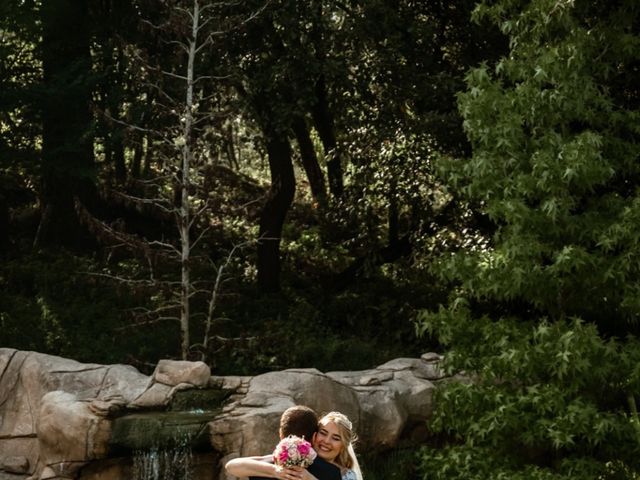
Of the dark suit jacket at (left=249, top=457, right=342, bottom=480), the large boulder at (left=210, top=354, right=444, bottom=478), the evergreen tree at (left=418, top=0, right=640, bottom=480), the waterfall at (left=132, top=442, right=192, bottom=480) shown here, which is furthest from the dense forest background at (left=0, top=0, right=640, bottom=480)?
the dark suit jacket at (left=249, top=457, right=342, bottom=480)

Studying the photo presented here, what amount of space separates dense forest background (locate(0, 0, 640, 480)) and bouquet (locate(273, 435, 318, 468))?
4.62 meters

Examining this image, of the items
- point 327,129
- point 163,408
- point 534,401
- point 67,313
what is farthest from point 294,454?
point 327,129

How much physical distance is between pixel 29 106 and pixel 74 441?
702 cm

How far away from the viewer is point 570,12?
39.3ft

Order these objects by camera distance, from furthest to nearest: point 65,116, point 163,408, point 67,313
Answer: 1. point 65,116
2. point 67,313
3. point 163,408

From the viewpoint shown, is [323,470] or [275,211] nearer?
[323,470]

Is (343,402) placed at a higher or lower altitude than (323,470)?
higher

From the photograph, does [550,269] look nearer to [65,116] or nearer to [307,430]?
[307,430]

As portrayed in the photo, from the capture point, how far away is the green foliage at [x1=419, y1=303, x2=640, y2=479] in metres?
10.6

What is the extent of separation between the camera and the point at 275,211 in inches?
707

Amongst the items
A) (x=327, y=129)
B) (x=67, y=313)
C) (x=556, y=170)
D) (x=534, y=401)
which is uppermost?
(x=327, y=129)

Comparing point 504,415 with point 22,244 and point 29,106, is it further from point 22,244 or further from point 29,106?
point 22,244

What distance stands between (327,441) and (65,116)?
35.6 feet

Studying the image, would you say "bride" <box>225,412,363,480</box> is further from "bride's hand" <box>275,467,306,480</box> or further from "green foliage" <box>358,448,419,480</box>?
"green foliage" <box>358,448,419,480</box>
